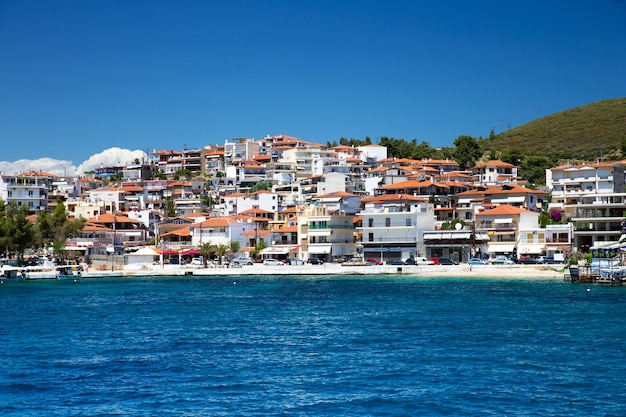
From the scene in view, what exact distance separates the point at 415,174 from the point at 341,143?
51235 mm

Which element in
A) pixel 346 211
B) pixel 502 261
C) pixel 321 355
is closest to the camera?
pixel 321 355

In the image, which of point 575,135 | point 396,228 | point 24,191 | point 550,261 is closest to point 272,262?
point 396,228

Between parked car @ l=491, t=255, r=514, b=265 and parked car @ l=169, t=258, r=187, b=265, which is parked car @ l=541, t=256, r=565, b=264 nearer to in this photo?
parked car @ l=491, t=255, r=514, b=265

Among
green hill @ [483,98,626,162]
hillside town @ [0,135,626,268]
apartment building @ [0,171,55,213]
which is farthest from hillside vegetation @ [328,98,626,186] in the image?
apartment building @ [0,171,55,213]

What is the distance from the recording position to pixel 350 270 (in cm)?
7169

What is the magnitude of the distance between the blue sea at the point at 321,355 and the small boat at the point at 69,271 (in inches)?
963

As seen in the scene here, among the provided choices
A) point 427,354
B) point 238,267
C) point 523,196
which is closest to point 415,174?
point 523,196

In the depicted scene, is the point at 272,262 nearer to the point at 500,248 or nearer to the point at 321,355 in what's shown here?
the point at 500,248

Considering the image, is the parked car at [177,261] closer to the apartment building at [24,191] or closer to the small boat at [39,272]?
the small boat at [39,272]

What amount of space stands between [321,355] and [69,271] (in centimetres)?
5337

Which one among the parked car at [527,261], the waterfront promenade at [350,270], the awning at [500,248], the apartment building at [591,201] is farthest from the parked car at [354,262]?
the apartment building at [591,201]

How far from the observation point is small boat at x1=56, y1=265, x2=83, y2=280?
7506 cm

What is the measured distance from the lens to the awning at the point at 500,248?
7464cm

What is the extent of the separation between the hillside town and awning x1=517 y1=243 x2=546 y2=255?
3.7 inches
